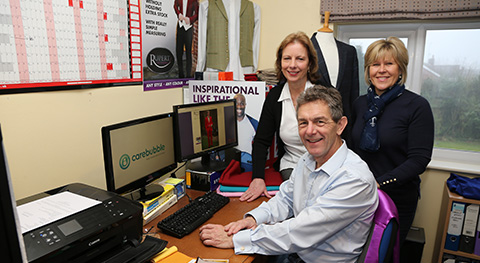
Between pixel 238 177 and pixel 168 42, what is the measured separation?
3.98 feet

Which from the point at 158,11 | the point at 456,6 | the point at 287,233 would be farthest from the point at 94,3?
the point at 456,6

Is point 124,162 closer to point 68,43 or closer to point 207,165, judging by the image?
point 207,165

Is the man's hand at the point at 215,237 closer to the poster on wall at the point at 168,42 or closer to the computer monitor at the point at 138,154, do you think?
the computer monitor at the point at 138,154

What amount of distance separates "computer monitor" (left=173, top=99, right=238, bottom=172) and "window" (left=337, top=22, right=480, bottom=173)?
6.12ft

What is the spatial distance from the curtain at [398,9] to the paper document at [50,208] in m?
2.52

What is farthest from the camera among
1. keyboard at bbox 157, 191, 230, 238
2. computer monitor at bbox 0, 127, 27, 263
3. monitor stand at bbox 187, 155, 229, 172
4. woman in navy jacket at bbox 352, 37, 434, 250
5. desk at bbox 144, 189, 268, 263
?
monitor stand at bbox 187, 155, 229, 172

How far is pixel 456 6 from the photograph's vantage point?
245 centimetres

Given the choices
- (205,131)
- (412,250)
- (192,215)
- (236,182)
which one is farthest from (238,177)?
(412,250)

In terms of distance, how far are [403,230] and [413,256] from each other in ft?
2.18

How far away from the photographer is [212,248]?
130cm

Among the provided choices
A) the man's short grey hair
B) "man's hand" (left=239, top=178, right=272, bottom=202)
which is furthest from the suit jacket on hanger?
the man's short grey hair

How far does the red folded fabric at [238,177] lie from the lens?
189cm

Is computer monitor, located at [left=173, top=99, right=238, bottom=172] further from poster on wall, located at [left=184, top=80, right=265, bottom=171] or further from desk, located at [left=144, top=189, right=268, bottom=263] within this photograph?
desk, located at [left=144, top=189, right=268, bottom=263]

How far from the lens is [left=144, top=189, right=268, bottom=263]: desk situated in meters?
1.25
